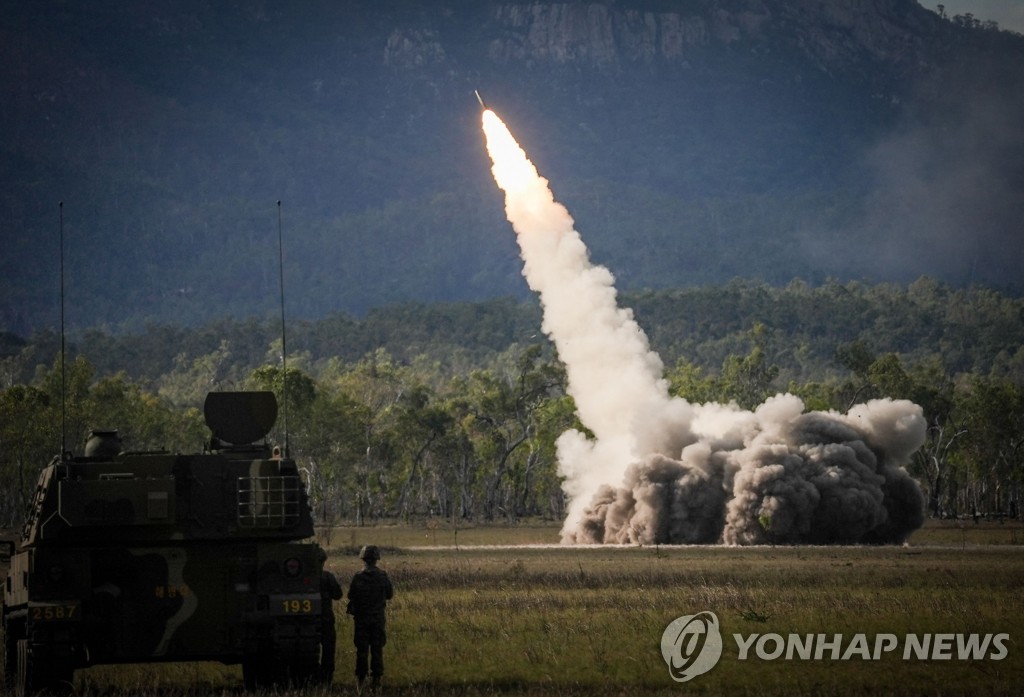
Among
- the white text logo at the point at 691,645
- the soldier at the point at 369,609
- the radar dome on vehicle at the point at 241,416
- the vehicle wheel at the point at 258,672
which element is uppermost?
the radar dome on vehicle at the point at 241,416

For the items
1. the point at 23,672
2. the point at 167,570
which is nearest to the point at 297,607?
the point at 167,570

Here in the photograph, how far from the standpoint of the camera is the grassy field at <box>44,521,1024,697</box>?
23.0 metres

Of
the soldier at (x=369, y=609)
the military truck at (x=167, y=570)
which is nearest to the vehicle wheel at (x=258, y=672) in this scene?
the military truck at (x=167, y=570)

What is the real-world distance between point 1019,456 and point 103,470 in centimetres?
9461

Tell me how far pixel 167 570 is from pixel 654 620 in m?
10.7

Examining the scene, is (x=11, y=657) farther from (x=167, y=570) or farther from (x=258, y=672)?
(x=258, y=672)

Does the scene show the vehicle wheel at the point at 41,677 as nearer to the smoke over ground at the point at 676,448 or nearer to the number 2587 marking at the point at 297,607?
the number 2587 marking at the point at 297,607

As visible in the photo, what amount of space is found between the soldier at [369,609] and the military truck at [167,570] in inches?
37.0

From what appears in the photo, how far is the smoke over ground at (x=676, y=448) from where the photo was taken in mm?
59812

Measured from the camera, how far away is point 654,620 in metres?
30.2

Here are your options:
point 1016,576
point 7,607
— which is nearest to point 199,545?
point 7,607

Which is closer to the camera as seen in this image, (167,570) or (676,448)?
(167,570)

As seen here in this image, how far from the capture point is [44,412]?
322 ft

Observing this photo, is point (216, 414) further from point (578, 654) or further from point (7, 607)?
point (578, 654)
